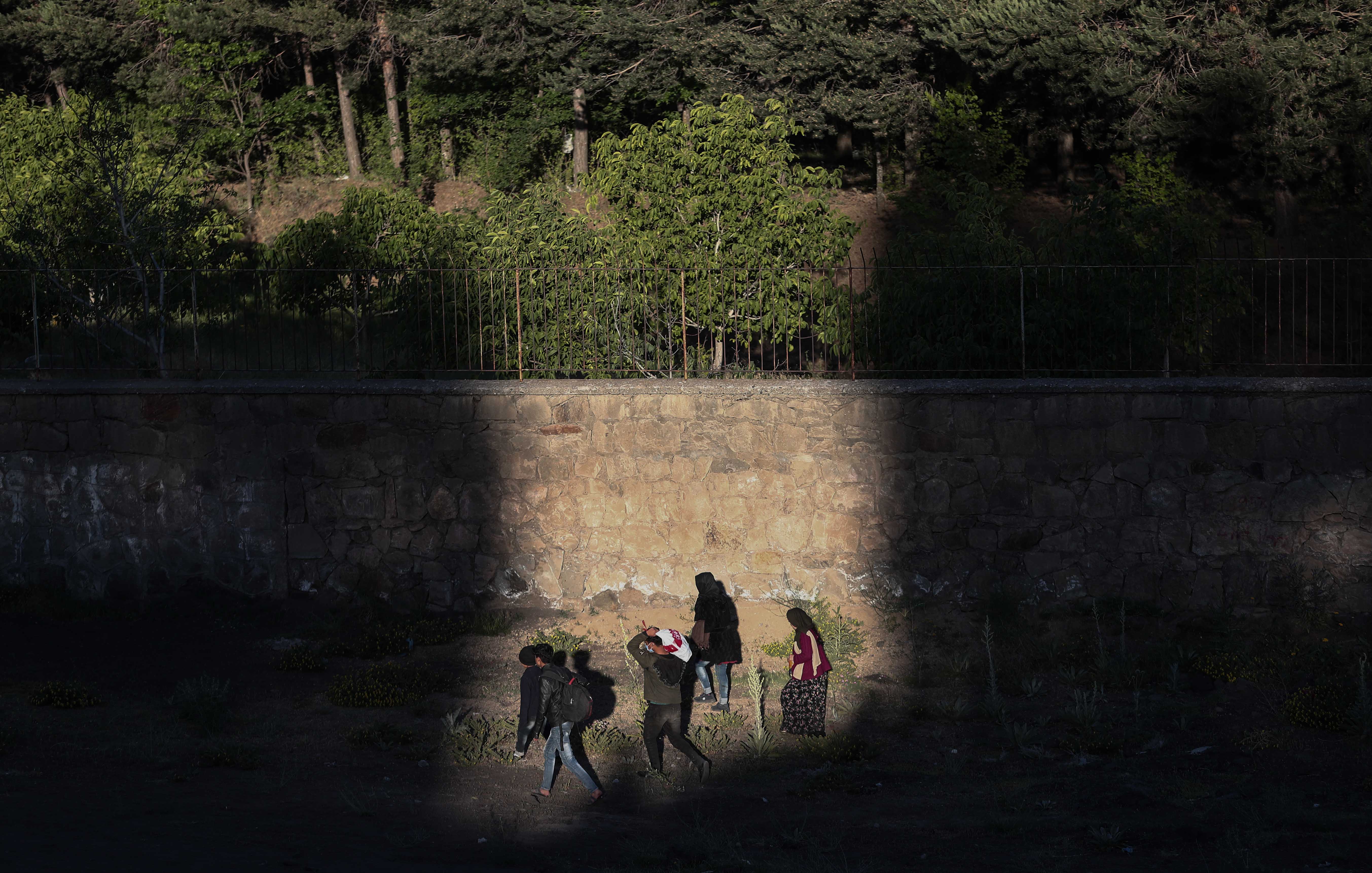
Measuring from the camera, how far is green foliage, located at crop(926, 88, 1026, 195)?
31.3 metres

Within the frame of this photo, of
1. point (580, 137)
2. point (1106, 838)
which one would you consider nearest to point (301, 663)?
point (1106, 838)

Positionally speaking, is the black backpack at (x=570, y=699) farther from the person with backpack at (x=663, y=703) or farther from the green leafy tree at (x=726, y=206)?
the green leafy tree at (x=726, y=206)

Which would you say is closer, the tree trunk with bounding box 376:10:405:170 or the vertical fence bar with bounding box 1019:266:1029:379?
the vertical fence bar with bounding box 1019:266:1029:379

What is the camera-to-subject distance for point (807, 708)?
9.99 metres

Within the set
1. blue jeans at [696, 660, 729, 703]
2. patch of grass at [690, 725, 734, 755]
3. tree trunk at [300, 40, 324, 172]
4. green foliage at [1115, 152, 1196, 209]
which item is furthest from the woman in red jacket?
tree trunk at [300, 40, 324, 172]

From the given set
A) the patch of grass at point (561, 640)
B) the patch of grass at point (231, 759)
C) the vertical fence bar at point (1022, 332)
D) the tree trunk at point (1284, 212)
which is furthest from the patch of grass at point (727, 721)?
the tree trunk at point (1284, 212)

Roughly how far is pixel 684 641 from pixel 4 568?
25.5ft

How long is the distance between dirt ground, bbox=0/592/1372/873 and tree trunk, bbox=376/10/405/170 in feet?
89.3

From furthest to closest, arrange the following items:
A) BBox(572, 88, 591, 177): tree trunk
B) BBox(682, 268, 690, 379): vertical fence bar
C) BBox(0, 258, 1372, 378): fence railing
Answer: BBox(572, 88, 591, 177): tree trunk, BBox(0, 258, 1372, 378): fence railing, BBox(682, 268, 690, 379): vertical fence bar

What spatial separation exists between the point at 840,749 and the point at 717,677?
5.21 ft

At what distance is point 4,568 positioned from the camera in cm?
1297

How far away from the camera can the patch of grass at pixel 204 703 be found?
9.84 meters

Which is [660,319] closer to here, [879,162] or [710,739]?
[710,739]

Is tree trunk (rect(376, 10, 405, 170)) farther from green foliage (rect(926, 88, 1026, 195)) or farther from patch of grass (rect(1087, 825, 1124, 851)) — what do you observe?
patch of grass (rect(1087, 825, 1124, 851))
